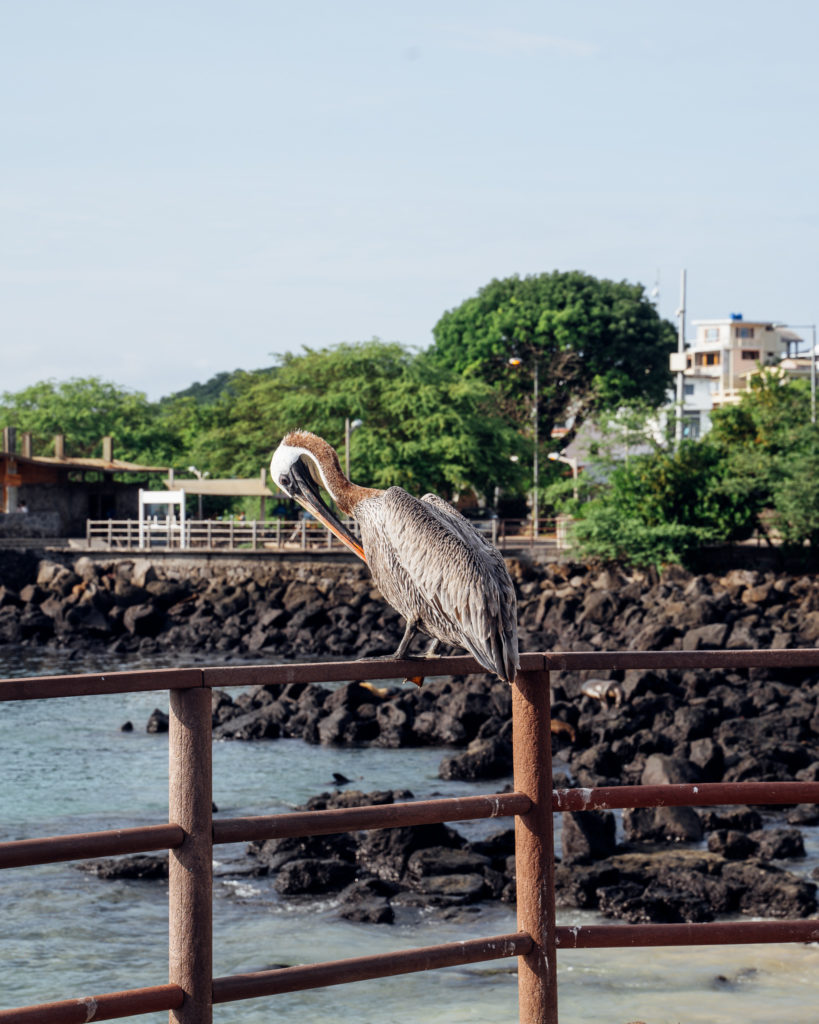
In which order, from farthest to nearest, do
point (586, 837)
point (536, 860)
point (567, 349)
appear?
point (567, 349), point (586, 837), point (536, 860)

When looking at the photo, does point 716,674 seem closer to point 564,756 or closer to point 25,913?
point 564,756

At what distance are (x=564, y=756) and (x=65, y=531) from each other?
35540 mm

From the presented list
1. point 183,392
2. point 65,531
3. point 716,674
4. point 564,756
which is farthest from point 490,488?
point 183,392

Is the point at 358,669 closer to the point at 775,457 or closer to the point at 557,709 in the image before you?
the point at 557,709

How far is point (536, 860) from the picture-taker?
361cm

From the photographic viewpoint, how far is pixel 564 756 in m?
18.1

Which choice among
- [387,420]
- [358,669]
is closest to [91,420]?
[387,420]

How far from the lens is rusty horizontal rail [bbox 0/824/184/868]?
9.30 feet

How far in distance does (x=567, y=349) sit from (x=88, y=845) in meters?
59.1

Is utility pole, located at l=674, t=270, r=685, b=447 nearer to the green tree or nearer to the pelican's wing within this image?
the green tree

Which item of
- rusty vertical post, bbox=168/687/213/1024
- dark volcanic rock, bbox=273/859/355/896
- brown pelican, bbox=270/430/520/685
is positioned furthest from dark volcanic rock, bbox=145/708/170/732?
rusty vertical post, bbox=168/687/213/1024

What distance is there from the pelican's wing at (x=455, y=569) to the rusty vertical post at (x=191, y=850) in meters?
1.10

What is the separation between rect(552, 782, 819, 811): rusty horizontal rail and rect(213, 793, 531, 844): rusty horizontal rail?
17 centimetres

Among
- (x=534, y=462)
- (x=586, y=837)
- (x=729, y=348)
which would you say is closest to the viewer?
(x=586, y=837)
